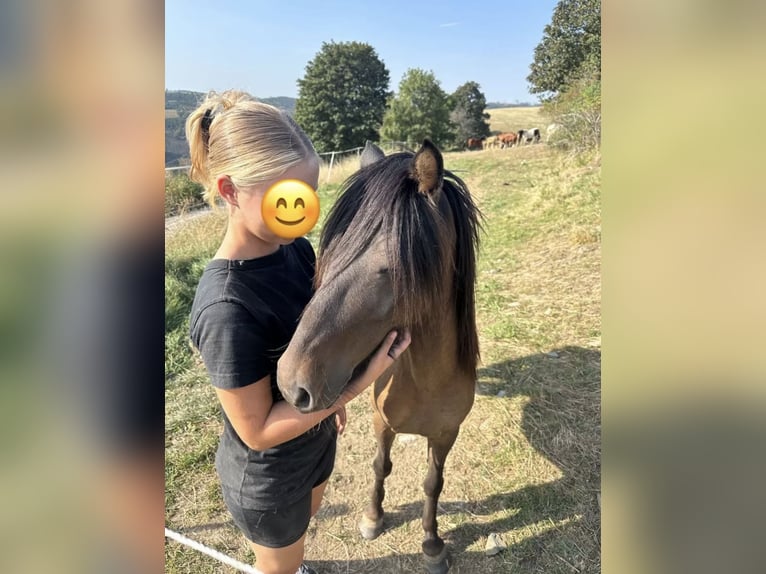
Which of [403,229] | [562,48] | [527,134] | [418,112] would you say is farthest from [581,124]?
[418,112]

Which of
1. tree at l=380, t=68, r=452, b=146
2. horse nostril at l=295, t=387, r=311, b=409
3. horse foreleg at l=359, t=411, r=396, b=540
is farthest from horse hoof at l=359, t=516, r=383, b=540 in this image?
tree at l=380, t=68, r=452, b=146

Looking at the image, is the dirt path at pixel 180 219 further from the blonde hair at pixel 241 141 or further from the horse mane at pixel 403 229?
the horse mane at pixel 403 229

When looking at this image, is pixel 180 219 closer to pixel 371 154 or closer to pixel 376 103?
pixel 371 154

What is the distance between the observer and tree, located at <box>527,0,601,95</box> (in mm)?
23062

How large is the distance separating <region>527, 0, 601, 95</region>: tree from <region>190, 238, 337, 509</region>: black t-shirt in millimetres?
25394

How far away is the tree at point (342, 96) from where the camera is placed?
39188mm

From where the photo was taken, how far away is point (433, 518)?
266 cm

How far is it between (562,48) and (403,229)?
30581 mm

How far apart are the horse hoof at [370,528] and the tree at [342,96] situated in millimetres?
37912

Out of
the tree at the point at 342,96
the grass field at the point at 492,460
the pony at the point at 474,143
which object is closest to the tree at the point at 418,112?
the pony at the point at 474,143
